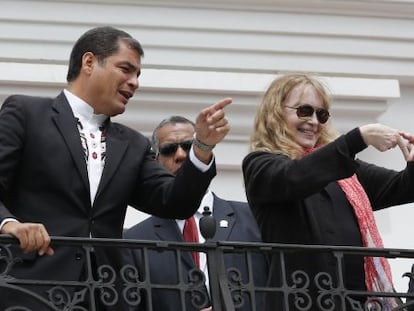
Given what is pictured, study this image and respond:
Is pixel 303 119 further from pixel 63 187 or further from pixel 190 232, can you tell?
pixel 63 187

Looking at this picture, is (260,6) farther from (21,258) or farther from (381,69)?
(21,258)

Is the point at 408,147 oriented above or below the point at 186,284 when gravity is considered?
above

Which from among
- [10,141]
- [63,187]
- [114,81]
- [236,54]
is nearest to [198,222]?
[114,81]

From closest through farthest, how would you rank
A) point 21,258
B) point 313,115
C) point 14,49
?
1. point 21,258
2. point 313,115
3. point 14,49

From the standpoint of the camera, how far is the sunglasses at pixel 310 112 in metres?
7.36

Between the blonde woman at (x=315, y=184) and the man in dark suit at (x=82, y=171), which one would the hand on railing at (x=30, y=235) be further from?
the blonde woman at (x=315, y=184)

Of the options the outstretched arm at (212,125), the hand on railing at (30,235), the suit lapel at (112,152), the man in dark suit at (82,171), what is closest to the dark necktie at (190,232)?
the man in dark suit at (82,171)

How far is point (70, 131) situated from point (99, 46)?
1.55 ft

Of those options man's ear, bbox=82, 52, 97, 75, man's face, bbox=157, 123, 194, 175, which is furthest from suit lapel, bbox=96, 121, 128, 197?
man's face, bbox=157, 123, 194, 175

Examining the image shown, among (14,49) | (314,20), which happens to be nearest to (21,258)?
(14,49)

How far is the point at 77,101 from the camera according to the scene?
23.4 ft

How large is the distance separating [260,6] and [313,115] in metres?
2.89

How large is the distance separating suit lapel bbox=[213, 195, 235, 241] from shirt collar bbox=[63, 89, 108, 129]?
0.90 metres

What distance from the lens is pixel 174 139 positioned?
8.21m
